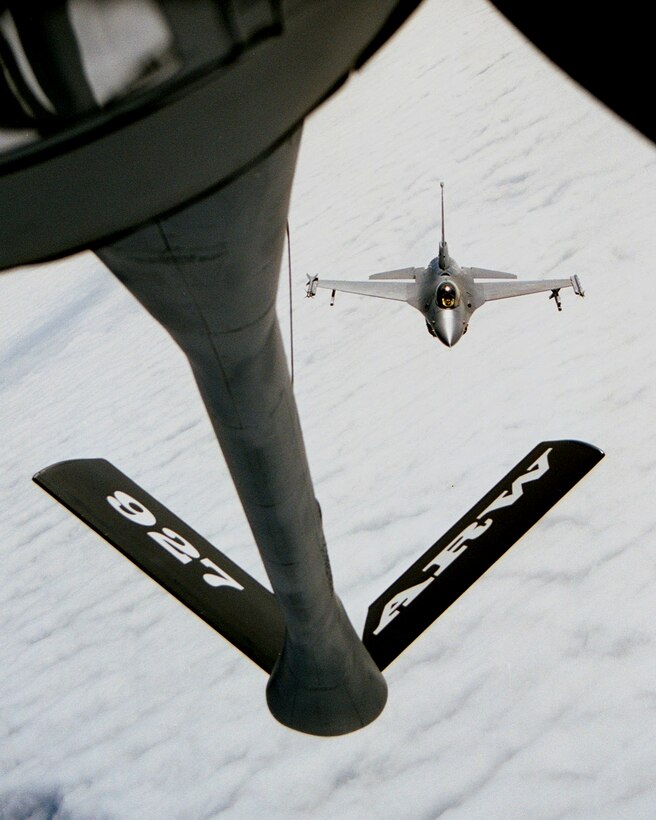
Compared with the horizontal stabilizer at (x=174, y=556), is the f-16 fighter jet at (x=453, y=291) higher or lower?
lower

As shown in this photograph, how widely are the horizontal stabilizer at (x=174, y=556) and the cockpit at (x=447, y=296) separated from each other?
5.44 metres

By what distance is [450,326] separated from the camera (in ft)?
28.6

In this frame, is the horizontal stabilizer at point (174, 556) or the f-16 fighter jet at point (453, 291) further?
the f-16 fighter jet at point (453, 291)

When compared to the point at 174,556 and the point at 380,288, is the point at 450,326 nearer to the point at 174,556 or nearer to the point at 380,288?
the point at 380,288

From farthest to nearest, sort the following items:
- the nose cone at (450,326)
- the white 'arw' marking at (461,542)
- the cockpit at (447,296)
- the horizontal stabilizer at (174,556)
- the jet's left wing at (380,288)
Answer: the jet's left wing at (380,288) < the nose cone at (450,326) < the cockpit at (447,296) < the white 'arw' marking at (461,542) < the horizontal stabilizer at (174,556)

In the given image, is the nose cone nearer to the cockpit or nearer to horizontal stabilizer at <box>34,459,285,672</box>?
the cockpit

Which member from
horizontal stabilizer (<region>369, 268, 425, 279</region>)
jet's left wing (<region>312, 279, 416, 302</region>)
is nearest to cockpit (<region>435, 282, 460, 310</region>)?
jet's left wing (<region>312, 279, 416, 302</region>)

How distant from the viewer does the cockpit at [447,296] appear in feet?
28.2

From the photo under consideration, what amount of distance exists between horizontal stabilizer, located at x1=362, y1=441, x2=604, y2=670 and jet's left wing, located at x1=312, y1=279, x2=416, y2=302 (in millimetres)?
5579

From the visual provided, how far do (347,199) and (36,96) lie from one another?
1561cm

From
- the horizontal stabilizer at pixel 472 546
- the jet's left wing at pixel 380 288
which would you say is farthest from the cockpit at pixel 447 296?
the horizontal stabilizer at pixel 472 546

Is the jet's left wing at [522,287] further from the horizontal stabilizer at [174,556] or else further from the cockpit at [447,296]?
the horizontal stabilizer at [174,556]

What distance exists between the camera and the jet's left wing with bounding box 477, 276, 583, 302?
8.82 m

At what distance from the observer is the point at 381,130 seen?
62.3ft
